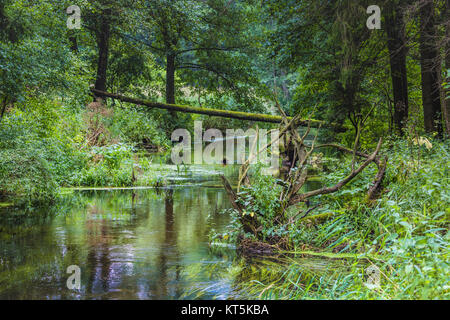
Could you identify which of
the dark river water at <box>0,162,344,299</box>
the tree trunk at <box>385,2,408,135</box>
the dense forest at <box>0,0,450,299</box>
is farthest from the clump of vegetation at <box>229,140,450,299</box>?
the tree trunk at <box>385,2,408,135</box>

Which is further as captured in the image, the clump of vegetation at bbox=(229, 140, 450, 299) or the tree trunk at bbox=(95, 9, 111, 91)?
the tree trunk at bbox=(95, 9, 111, 91)

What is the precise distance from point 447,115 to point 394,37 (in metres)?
2.86

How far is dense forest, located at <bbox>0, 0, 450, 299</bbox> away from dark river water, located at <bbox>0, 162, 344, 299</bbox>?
0.58 feet

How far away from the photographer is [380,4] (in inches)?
410

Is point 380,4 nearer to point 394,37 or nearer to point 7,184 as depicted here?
point 394,37

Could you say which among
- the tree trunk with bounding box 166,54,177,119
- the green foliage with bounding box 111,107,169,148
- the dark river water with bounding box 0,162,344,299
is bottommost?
the dark river water with bounding box 0,162,344,299

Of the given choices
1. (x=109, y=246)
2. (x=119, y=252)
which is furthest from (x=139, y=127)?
(x=119, y=252)

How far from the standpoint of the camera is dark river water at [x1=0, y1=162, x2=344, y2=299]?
183 inches

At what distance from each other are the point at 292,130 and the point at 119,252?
311cm

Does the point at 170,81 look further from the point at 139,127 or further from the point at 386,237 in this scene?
the point at 386,237

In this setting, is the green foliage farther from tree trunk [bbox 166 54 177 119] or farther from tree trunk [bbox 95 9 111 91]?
tree trunk [bbox 166 54 177 119]

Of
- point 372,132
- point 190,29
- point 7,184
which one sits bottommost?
point 7,184

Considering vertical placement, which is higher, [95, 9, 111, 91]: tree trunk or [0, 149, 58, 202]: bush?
[95, 9, 111, 91]: tree trunk
